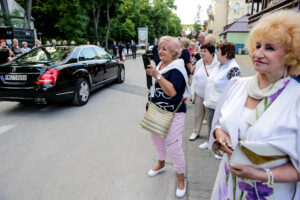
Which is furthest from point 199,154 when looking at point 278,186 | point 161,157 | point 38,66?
point 38,66

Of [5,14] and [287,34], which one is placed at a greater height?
[5,14]

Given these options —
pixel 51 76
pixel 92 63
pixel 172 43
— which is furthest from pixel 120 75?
pixel 172 43

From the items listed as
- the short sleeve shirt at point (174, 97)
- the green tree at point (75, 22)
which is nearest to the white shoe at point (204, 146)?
the short sleeve shirt at point (174, 97)

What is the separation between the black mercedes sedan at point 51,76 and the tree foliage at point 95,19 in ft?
58.6

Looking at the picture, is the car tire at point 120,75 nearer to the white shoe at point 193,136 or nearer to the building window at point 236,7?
the white shoe at point 193,136

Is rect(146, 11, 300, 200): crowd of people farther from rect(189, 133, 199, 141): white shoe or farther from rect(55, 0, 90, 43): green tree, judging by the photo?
rect(55, 0, 90, 43): green tree

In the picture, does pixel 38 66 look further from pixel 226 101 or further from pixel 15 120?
pixel 226 101

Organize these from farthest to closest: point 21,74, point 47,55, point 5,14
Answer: point 5,14 → point 47,55 → point 21,74

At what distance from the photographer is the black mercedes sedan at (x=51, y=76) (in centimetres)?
497

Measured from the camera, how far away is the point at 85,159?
3.34m

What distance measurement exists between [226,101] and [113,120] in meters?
3.82

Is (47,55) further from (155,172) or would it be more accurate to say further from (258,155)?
(258,155)

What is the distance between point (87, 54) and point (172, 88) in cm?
515

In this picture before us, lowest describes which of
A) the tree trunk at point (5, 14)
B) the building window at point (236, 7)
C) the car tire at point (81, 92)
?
the car tire at point (81, 92)
